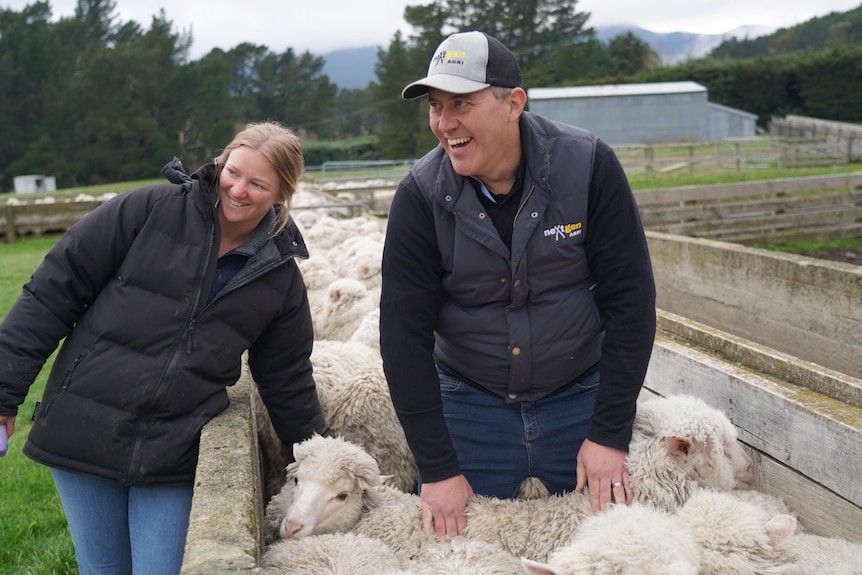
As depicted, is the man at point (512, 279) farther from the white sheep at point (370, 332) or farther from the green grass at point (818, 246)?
the green grass at point (818, 246)

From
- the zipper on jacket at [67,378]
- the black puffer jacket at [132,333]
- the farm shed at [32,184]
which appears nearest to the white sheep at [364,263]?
the black puffer jacket at [132,333]

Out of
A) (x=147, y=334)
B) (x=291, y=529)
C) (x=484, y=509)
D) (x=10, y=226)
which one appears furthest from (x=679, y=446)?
(x=10, y=226)

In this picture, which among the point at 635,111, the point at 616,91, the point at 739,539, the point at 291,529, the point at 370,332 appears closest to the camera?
the point at 739,539

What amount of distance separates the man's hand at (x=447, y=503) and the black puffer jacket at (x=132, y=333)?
86 centimetres

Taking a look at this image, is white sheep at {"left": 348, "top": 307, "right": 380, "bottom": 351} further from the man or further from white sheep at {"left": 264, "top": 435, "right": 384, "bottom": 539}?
the man

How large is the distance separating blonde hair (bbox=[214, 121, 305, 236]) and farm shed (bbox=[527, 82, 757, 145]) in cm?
3457

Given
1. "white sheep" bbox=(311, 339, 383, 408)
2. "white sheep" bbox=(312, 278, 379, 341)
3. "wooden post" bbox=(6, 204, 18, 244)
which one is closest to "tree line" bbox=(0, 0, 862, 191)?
"wooden post" bbox=(6, 204, 18, 244)

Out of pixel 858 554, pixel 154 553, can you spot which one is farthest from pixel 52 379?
pixel 858 554

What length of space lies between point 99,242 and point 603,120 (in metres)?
37.4

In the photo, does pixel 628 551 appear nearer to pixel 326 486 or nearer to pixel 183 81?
pixel 326 486

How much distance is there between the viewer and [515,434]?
10.0ft

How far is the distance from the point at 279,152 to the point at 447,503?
4.59 ft

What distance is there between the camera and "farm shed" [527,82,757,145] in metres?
37.4

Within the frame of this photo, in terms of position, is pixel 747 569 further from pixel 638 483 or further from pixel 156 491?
pixel 156 491
